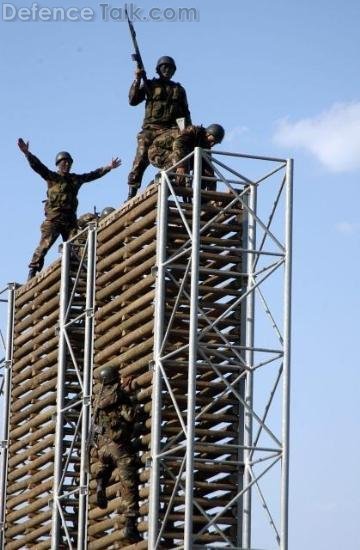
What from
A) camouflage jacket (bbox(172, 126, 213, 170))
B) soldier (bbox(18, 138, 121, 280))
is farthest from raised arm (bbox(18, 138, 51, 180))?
camouflage jacket (bbox(172, 126, 213, 170))

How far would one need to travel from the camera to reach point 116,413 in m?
30.0

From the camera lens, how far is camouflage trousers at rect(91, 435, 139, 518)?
29.5 meters

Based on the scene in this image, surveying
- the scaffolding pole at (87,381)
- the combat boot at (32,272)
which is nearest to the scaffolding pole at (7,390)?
the combat boot at (32,272)

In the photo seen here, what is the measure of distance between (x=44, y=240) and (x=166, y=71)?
4928 mm

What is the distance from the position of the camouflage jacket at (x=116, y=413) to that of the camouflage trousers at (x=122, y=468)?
0.49ft

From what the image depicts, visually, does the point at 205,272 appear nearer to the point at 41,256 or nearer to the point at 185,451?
the point at 185,451

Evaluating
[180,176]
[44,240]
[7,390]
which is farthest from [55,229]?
[180,176]

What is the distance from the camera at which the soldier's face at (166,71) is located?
→ 3238cm

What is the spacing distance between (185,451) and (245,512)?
4.09ft

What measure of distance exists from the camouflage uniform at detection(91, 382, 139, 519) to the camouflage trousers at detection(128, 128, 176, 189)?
4.02m

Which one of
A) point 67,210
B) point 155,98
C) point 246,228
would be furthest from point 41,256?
point 246,228

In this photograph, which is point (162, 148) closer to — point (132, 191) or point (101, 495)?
point (132, 191)

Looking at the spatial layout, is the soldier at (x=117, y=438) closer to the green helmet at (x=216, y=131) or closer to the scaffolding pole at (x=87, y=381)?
the scaffolding pole at (x=87, y=381)

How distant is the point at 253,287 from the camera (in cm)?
2889
